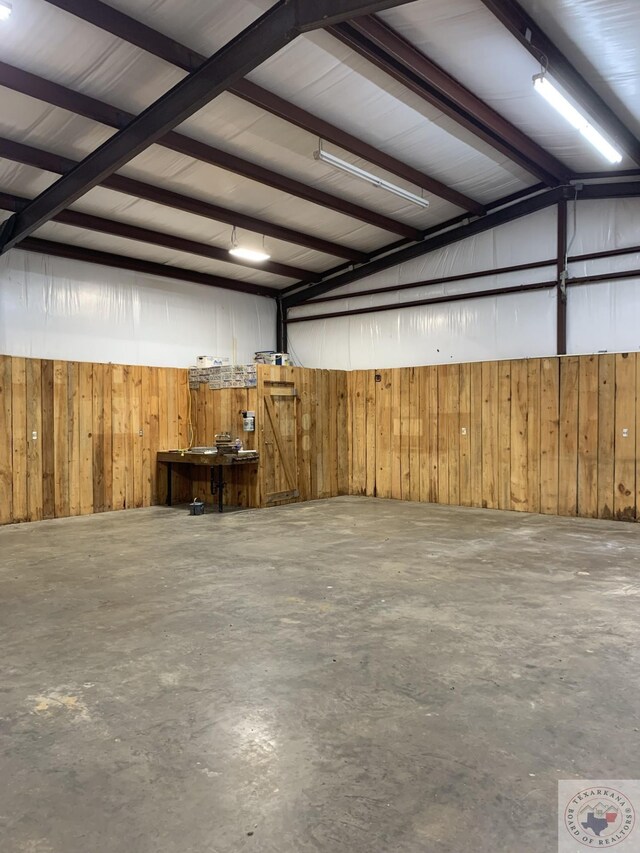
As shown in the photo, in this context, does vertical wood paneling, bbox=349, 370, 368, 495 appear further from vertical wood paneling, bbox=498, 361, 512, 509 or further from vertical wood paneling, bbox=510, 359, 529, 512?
vertical wood paneling, bbox=510, 359, 529, 512

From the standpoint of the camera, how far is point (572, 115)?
558 centimetres

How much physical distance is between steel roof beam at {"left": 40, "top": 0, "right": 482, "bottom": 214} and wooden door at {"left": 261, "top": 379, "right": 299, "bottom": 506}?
3.36 metres

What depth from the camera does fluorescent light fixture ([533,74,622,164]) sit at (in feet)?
16.6

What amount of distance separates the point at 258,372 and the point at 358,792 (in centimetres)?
669

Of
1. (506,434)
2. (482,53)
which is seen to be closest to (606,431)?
(506,434)

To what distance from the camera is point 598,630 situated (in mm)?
3447

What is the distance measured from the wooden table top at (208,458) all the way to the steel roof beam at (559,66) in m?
5.62

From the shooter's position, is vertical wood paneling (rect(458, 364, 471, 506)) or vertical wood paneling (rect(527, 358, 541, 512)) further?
vertical wood paneling (rect(458, 364, 471, 506))

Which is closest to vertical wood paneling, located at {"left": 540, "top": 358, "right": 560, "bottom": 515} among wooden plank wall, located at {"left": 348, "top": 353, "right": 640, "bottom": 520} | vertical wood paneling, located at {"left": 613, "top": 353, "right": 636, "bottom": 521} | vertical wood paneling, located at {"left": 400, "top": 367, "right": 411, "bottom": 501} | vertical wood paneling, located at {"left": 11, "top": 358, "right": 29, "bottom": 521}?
wooden plank wall, located at {"left": 348, "top": 353, "right": 640, "bottom": 520}

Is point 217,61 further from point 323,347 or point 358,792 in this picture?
point 323,347

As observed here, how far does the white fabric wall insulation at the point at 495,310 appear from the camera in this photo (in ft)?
25.5

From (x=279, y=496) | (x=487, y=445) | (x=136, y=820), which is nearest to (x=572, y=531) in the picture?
(x=487, y=445)

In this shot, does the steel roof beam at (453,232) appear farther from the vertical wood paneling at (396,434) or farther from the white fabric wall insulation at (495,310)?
the vertical wood paneling at (396,434)

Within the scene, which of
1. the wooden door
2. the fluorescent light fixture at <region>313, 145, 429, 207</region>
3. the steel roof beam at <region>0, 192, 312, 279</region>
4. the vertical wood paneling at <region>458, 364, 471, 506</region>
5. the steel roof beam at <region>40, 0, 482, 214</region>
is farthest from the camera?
the vertical wood paneling at <region>458, 364, 471, 506</region>
